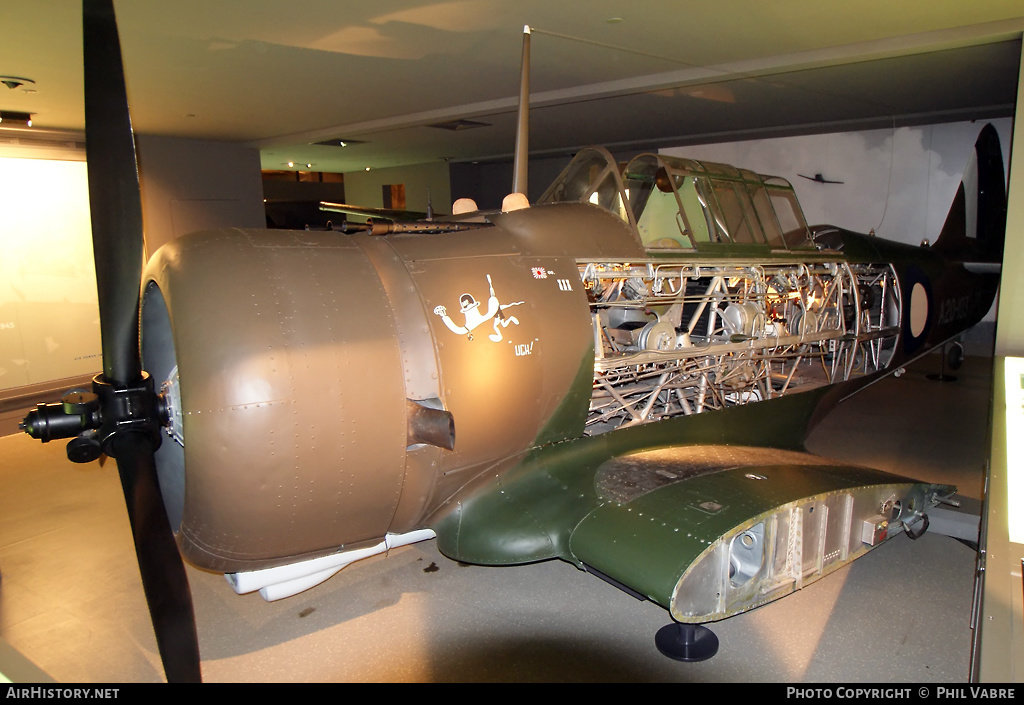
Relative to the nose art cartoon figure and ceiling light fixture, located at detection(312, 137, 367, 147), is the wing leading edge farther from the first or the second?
ceiling light fixture, located at detection(312, 137, 367, 147)

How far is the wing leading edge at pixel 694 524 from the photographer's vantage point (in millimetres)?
2760

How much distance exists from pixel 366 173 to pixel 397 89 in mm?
9261

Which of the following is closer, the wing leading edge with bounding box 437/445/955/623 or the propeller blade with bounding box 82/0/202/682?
the propeller blade with bounding box 82/0/202/682

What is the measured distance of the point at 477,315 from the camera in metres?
3.07

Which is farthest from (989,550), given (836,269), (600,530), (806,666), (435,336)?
(836,269)

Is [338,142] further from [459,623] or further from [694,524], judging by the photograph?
[694,524]

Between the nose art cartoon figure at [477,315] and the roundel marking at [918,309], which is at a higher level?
the nose art cartoon figure at [477,315]

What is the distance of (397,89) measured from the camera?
752 centimetres

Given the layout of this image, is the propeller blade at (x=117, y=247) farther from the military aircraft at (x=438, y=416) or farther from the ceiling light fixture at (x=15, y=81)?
the ceiling light fixture at (x=15, y=81)

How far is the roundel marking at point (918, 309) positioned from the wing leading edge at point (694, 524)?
3522mm

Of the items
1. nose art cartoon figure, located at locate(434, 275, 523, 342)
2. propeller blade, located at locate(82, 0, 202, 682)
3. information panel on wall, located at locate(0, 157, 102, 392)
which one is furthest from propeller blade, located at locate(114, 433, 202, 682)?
information panel on wall, located at locate(0, 157, 102, 392)

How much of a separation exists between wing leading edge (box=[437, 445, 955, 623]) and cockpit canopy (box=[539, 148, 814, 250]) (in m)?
1.58

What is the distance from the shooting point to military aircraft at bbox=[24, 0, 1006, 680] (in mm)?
2561

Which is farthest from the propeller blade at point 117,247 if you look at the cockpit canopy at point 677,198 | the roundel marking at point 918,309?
the roundel marking at point 918,309
